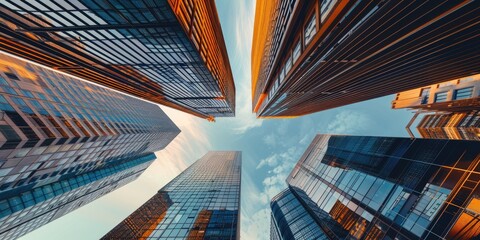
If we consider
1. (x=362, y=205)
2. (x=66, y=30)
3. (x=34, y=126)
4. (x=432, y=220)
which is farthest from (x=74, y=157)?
(x=432, y=220)

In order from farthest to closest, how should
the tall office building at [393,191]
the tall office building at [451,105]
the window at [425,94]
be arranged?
the window at [425,94] < the tall office building at [451,105] < the tall office building at [393,191]

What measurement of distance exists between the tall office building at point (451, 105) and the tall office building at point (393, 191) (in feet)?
114

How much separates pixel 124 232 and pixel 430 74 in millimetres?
56690

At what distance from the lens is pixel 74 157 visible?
1626 inches

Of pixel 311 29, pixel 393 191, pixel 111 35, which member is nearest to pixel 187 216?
pixel 111 35

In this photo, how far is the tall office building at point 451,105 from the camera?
4744cm

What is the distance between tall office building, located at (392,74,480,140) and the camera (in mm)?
47438

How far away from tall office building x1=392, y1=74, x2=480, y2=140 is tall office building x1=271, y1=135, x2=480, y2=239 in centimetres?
3466

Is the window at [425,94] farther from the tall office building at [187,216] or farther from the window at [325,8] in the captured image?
the window at [325,8]

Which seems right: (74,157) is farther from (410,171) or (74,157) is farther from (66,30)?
(410,171)

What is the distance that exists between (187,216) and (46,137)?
25901mm

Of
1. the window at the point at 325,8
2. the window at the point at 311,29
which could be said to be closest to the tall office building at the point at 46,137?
the window at the point at 311,29

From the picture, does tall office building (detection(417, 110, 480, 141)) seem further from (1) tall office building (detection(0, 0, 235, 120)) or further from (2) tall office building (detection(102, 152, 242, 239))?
(1) tall office building (detection(0, 0, 235, 120))

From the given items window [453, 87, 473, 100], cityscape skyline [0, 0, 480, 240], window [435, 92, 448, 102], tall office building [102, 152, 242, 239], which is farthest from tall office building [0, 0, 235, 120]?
window [435, 92, 448, 102]
